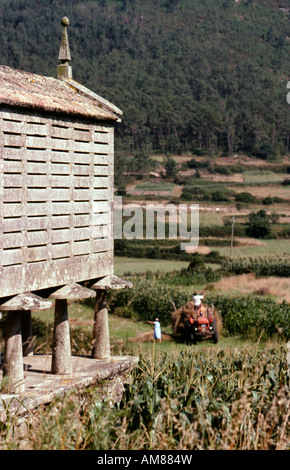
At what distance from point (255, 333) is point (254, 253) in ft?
84.6

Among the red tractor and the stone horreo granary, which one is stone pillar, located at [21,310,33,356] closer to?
the stone horreo granary

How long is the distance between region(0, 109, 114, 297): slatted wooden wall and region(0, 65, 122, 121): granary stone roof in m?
0.17

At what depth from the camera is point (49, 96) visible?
9625 millimetres

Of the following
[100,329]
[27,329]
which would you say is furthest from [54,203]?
[27,329]

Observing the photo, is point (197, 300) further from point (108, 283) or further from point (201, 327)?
point (108, 283)

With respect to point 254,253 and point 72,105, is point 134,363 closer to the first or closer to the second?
point 72,105

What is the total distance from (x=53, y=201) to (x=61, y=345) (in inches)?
84.5

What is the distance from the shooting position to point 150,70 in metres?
135

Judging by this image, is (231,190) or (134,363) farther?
(231,190)

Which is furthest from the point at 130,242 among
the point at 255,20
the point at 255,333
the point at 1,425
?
the point at 255,20
